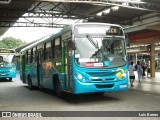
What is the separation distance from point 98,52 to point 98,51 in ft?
0.12

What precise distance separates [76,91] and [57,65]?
2.30m

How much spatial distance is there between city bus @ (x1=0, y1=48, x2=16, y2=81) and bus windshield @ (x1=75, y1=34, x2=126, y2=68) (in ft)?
55.2

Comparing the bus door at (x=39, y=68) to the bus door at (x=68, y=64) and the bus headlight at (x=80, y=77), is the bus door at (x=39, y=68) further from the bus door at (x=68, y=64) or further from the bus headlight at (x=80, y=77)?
Answer: the bus headlight at (x=80, y=77)

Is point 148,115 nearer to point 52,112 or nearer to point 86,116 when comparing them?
point 86,116

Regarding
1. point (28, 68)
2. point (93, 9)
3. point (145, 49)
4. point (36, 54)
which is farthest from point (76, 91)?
point (145, 49)

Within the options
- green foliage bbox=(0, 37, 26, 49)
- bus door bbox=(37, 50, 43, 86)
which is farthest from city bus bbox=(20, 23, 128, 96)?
green foliage bbox=(0, 37, 26, 49)

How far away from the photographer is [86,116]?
829cm

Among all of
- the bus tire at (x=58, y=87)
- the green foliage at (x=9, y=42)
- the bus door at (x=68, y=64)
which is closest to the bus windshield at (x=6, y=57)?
the bus tire at (x=58, y=87)

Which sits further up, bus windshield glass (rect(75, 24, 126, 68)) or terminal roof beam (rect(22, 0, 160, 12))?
terminal roof beam (rect(22, 0, 160, 12))

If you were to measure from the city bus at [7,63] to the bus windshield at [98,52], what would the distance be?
663 inches

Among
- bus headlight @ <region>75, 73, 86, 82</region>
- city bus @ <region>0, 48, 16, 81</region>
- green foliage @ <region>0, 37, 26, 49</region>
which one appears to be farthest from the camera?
green foliage @ <region>0, 37, 26, 49</region>

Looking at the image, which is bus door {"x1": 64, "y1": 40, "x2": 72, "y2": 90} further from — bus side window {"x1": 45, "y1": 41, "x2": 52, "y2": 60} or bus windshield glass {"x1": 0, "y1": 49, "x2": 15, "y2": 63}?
bus windshield glass {"x1": 0, "y1": 49, "x2": 15, "y2": 63}

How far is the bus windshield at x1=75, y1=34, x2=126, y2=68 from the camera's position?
35.3 feet

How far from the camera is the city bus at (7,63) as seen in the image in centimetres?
2641
